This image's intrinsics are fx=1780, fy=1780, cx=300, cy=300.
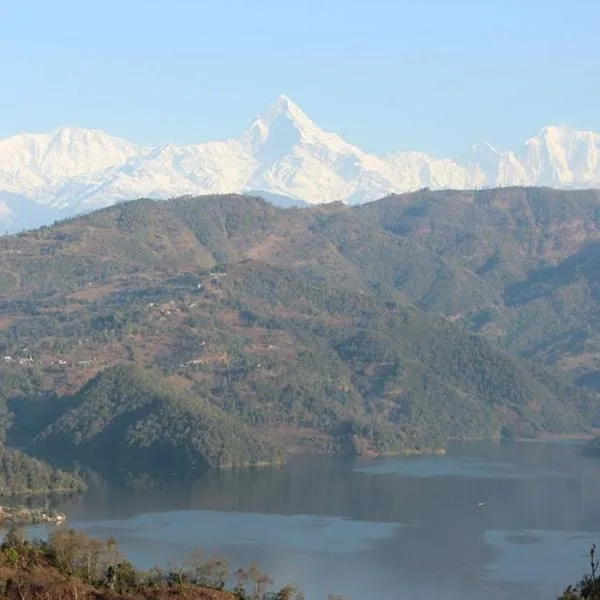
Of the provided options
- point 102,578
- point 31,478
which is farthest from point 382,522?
point 102,578

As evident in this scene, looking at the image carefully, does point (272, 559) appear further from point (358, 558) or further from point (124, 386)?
point (124, 386)

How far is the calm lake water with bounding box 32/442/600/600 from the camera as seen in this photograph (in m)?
113

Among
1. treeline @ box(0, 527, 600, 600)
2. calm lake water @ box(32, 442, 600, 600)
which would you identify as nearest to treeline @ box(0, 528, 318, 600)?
treeline @ box(0, 527, 600, 600)

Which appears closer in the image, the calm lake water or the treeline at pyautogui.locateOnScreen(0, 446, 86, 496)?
the calm lake water

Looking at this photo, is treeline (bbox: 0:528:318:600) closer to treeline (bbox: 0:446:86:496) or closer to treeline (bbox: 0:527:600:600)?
treeline (bbox: 0:527:600:600)

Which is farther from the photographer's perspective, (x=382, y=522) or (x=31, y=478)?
(x=31, y=478)

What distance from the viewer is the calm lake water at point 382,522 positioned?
11281cm

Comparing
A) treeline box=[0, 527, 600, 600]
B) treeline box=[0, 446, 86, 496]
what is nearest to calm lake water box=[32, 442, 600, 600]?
treeline box=[0, 446, 86, 496]

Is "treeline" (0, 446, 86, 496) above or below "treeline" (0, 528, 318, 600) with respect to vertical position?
above

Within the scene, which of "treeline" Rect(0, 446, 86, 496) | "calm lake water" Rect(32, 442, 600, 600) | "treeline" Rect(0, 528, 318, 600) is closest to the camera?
"treeline" Rect(0, 528, 318, 600)

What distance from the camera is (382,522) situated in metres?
139

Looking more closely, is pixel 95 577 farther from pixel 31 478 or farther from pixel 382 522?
pixel 31 478

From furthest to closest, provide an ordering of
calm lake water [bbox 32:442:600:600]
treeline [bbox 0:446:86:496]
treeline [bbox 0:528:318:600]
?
treeline [bbox 0:446:86:496] < calm lake water [bbox 32:442:600:600] < treeline [bbox 0:528:318:600]

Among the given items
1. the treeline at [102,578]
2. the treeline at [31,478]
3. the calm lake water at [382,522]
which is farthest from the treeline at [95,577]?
the treeline at [31,478]
